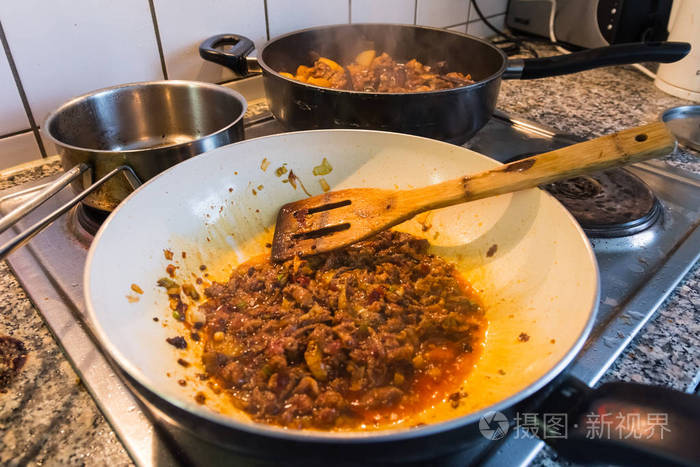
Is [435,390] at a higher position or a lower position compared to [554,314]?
lower

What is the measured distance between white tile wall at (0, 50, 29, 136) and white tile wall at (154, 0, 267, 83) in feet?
1.22

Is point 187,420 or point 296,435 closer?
point 296,435

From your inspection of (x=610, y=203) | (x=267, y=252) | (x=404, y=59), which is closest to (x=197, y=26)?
(x=404, y=59)

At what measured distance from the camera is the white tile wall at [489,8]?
2.07 meters

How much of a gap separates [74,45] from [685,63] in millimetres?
1880

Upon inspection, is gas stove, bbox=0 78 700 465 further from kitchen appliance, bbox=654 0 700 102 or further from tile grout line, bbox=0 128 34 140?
kitchen appliance, bbox=654 0 700 102

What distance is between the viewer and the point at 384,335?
0.75 metres

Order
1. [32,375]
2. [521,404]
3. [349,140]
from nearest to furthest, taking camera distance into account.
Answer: [521,404] < [32,375] < [349,140]

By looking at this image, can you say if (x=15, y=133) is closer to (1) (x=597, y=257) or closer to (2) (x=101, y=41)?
(2) (x=101, y=41)

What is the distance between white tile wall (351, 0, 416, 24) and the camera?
1662 millimetres

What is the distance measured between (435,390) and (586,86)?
1550 mm

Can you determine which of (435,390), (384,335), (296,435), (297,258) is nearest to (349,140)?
(297,258)

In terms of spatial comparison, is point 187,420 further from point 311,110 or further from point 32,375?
point 311,110

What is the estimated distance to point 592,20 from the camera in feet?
6.13
